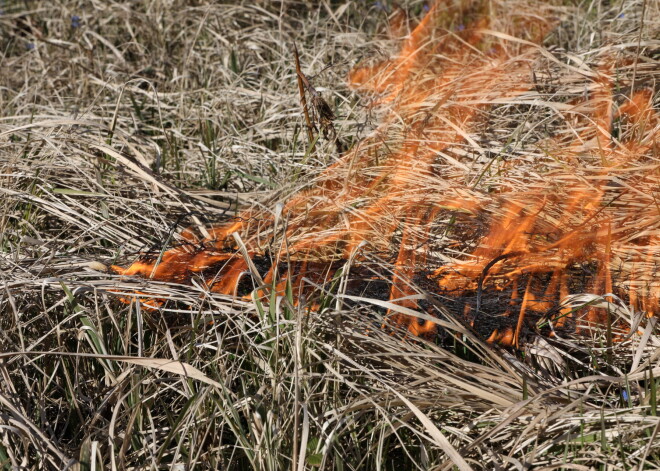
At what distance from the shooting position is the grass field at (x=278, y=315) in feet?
5.29

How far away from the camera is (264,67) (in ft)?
11.7

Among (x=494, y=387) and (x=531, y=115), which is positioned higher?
(x=531, y=115)

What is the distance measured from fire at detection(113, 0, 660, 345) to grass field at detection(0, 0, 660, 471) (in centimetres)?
2

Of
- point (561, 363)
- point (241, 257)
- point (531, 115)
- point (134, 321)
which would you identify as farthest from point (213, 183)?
point (561, 363)

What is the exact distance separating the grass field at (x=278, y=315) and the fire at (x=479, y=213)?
0.8 inches

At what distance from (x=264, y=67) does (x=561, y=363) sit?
2217 millimetres

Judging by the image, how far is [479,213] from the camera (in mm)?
2328

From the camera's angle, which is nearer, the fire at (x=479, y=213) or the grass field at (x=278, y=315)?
the grass field at (x=278, y=315)

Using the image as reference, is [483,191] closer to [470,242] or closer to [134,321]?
[470,242]

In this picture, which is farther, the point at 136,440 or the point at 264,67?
the point at 264,67

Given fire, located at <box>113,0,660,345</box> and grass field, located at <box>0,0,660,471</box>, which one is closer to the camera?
grass field, located at <box>0,0,660,471</box>

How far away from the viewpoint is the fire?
6.89 ft

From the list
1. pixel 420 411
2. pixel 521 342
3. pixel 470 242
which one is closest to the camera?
pixel 420 411

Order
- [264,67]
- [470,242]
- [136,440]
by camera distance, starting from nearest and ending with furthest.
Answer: [136,440]
[470,242]
[264,67]
